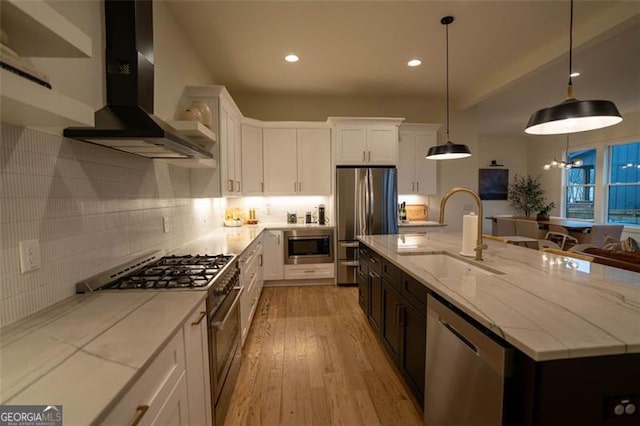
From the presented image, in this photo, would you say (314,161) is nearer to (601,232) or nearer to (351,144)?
(351,144)

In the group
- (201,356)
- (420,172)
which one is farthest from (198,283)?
(420,172)

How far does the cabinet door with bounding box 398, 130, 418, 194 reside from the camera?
4.68 m

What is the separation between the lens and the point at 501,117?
6.16 m

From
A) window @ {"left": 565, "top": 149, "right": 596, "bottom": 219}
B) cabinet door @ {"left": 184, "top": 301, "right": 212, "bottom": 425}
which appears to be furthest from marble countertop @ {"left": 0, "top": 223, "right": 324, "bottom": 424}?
window @ {"left": 565, "top": 149, "right": 596, "bottom": 219}

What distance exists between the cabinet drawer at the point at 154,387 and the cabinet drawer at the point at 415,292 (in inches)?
48.4

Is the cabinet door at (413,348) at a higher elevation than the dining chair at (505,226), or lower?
lower

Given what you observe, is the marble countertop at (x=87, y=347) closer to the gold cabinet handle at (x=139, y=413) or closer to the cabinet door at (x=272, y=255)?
the gold cabinet handle at (x=139, y=413)

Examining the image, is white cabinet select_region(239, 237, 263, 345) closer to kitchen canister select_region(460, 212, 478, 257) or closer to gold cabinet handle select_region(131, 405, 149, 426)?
gold cabinet handle select_region(131, 405, 149, 426)

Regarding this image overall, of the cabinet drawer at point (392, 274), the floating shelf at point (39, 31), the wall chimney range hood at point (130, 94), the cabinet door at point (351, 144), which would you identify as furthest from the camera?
the cabinet door at point (351, 144)

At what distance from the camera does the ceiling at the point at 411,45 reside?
253 centimetres

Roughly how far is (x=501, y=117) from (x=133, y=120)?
699cm

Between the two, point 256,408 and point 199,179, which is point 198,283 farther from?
point 199,179

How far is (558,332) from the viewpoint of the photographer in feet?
3.01

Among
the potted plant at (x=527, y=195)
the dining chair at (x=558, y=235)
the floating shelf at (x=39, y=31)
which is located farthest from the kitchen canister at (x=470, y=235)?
the potted plant at (x=527, y=195)
